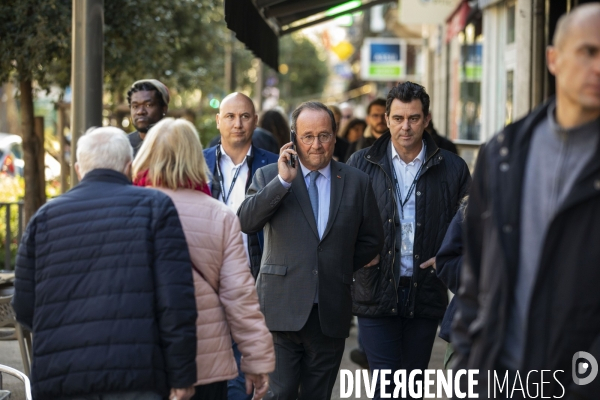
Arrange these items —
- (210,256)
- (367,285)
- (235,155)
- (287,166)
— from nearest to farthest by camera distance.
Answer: (210,256), (287,166), (367,285), (235,155)

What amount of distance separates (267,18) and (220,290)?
6266 mm

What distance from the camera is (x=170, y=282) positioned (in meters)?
3.67

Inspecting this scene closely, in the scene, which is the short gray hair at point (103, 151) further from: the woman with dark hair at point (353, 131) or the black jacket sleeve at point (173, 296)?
the woman with dark hair at point (353, 131)

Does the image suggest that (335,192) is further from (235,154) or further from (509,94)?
(509,94)

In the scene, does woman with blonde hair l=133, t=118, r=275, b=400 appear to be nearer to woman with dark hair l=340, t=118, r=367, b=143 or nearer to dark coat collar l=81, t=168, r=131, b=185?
dark coat collar l=81, t=168, r=131, b=185

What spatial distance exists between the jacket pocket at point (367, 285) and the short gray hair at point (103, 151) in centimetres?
210

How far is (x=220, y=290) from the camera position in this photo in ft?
13.3

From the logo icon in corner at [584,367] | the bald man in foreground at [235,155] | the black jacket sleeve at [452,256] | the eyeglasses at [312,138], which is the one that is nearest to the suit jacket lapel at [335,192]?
the eyeglasses at [312,138]

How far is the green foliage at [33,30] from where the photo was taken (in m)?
8.80

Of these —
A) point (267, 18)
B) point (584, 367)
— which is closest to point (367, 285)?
point (584, 367)

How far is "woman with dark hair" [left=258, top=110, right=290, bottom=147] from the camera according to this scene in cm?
1019

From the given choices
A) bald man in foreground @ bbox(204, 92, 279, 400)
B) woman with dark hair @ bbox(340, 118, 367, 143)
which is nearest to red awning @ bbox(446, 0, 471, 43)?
woman with dark hair @ bbox(340, 118, 367, 143)

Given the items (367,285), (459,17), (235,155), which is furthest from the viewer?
(459,17)

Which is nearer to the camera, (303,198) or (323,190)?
(303,198)
